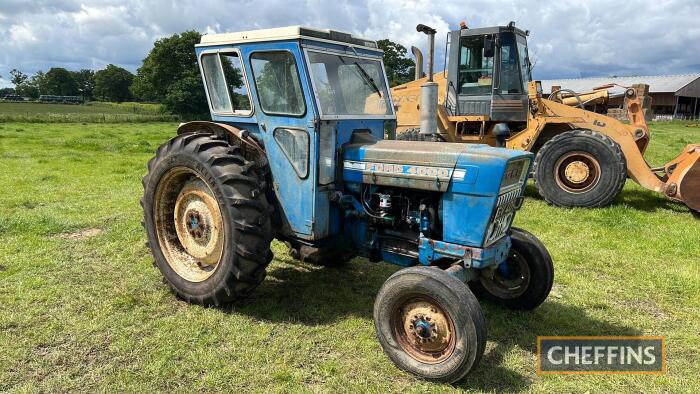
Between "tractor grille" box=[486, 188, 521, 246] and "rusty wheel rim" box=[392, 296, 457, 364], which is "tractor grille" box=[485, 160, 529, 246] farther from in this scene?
"rusty wheel rim" box=[392, 296, 457, 364]

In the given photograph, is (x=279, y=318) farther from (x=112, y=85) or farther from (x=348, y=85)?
(x=112, y=85)

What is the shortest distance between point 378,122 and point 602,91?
24.1 feet

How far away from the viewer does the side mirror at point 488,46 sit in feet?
29.4

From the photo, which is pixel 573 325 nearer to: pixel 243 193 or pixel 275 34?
pixel 243 193

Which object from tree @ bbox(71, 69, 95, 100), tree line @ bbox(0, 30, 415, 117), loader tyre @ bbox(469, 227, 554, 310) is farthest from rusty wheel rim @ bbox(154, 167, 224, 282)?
tree @ bbox(71, 69, 95, 100)

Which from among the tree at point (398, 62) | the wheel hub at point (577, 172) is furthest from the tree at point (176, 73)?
the wheel hub at point (577, 172)

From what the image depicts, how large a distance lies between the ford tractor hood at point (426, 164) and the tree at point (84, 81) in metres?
99.2

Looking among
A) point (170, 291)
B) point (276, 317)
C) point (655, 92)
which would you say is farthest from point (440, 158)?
point (655, 92)

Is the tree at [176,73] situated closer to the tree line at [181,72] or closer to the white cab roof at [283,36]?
the tree line at [181,72]

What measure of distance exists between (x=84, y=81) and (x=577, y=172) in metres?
102

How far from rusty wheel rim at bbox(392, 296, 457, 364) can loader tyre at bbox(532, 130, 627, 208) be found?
605 centimetres

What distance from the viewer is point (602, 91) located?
10.1m

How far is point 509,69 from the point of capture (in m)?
9.30

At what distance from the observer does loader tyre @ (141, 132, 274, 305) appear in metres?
4.06
